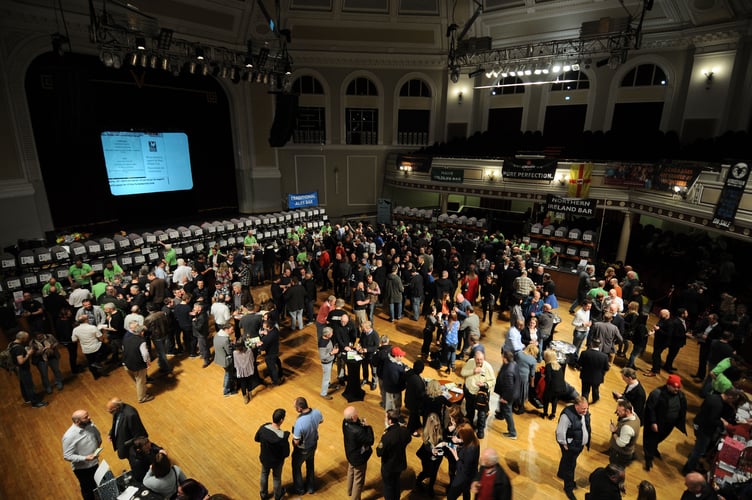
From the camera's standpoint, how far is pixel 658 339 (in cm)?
730

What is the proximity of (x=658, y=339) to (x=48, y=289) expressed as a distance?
12.2 meters

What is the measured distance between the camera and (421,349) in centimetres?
847

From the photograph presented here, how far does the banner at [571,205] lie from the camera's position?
12664 mm

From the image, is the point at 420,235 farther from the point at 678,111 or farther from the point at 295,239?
the point at 678,111

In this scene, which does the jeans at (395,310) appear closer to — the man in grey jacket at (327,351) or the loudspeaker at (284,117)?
the man in grey jacket at (327,351)

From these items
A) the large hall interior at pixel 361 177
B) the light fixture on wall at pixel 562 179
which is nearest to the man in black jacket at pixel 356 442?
the large hall interior at pixel 361 177

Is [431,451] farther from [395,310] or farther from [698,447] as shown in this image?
[395,310]

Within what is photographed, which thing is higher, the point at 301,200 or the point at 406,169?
the point at 406,169

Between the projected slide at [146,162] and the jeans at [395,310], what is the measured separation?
446 inches

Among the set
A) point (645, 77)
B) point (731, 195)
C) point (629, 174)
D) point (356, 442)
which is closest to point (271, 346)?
point (356, 442)

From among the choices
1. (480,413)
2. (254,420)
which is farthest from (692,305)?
(254,420)

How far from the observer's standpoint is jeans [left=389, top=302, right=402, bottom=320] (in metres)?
9.74

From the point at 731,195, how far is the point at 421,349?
7656 millimetres

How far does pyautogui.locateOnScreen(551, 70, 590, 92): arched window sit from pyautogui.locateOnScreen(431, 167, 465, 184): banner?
5976 mm
